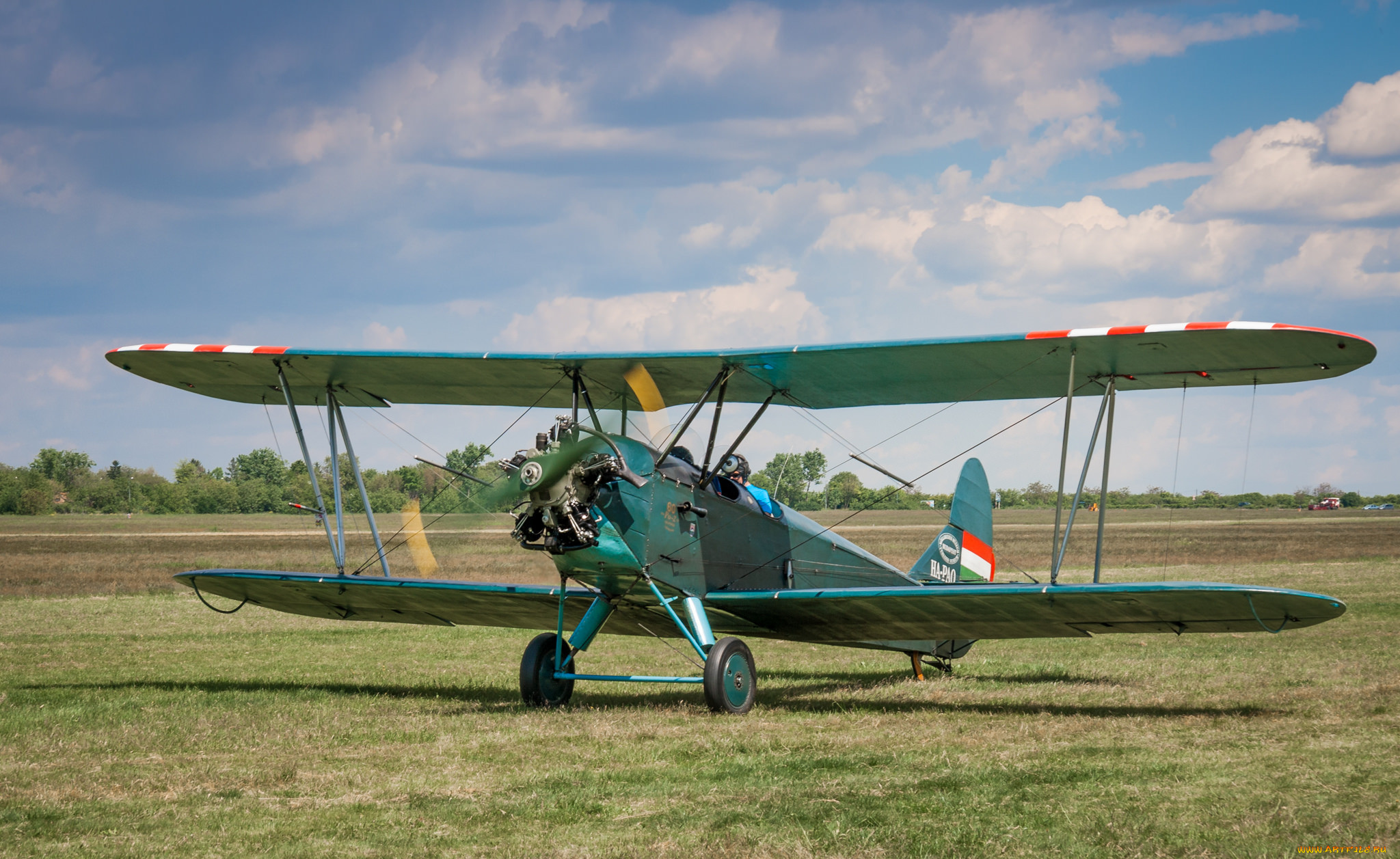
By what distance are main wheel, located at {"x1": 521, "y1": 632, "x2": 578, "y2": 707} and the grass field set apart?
160 millimetres

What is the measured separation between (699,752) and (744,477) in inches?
130

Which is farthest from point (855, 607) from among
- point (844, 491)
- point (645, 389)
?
point (844, 491)

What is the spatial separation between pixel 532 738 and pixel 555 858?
2966mm

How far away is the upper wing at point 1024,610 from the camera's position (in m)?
7.48

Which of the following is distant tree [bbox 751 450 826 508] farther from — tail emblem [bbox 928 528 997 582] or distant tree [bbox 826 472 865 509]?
tail emblem [bbox 928 528 997 582]

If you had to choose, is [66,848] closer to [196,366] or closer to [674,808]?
[674,808]

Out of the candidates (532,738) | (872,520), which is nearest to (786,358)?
(532,738)

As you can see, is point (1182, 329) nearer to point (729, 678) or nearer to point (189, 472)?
point (729, 678)

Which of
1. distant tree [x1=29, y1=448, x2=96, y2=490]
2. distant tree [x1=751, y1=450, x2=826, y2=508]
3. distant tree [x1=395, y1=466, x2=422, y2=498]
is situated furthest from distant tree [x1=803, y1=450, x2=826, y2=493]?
distant tree [x1=29, y1=448, x2=96, y2=490]

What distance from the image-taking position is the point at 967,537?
41.8ft

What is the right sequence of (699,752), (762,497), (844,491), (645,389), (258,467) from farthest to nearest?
(258,467) → (844,491) → (762,497) → (645,389) → (699,752)

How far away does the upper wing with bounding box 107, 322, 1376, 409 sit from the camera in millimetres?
8078

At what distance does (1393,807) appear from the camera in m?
4.90

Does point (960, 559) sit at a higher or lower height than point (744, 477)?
lower
